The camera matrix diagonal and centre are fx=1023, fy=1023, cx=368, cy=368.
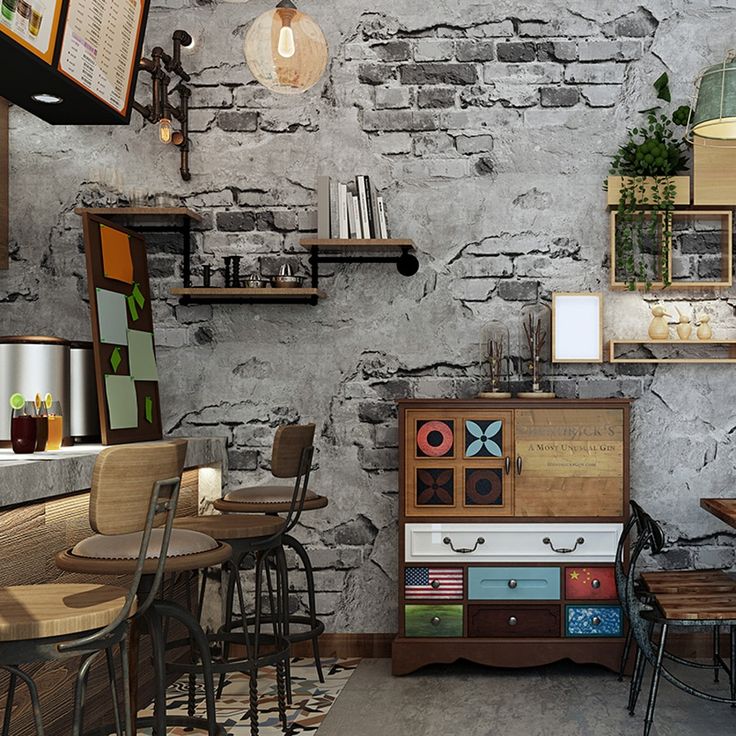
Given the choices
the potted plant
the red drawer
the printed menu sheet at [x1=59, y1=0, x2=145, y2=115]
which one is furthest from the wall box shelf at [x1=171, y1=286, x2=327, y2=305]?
the red drawer

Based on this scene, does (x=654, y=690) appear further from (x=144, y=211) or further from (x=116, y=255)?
(x=144, y=211)

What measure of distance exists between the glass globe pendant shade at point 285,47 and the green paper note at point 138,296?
1.27 meters

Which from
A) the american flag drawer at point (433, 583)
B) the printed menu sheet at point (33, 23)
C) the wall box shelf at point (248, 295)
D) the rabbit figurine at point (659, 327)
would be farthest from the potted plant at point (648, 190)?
the printed menu sheet at point (33, 23)

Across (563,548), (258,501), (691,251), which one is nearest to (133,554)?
(258,501)

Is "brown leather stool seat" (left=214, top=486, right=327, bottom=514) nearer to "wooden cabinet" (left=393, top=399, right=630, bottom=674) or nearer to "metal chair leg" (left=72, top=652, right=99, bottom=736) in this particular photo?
"wooden cabinet" (left=393, top=399, right=630, bottom=674)

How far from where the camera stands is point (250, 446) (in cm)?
489

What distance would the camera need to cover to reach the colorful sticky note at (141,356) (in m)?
4.43

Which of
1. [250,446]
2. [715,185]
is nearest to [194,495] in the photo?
[250,446]

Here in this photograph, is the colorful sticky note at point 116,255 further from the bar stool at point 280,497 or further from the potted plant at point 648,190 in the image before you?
the potted plant at point 648,190

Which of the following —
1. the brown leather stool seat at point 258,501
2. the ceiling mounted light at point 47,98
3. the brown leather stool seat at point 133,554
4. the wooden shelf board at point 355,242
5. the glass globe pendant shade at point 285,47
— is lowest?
the brown leather stool seat at point 258,501

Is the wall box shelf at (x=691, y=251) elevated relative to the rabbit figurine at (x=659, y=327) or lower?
elevated

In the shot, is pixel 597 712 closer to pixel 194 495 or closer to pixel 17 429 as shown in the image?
pixel 194 495

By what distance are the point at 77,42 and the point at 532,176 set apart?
89.9 inches

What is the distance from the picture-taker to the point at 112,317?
4.28m
